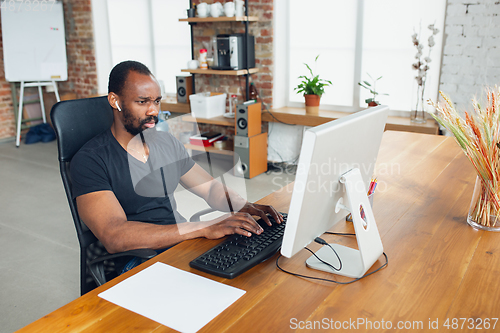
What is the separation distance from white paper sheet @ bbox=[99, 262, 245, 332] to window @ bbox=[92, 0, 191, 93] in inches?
173

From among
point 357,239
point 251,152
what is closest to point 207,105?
point 251,152

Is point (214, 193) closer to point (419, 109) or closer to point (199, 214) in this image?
point (199, 214)

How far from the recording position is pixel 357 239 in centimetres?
105

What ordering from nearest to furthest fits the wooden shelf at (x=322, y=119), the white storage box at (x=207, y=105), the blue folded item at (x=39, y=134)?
the wooden shelf at (x=322, y=119) < the white storage box at (x=207, y=105) < the blue folded item at (x=39, y=134)

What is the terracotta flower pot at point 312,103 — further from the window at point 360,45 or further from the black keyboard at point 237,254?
the black keyboard at point 237,254

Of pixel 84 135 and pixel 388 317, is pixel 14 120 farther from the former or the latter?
pixel 388 317

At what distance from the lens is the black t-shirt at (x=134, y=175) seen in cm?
148

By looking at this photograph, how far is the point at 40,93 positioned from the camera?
588 centimetres

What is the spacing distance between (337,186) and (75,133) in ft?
3.50

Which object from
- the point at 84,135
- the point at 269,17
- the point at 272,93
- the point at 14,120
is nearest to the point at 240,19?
the point at 269,17

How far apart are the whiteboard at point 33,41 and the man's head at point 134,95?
4649 mm

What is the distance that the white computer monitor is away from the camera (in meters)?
0.90

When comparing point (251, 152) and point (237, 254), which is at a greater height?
point (237, 254)

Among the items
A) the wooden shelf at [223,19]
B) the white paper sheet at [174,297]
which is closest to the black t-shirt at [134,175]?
the white paper sheet at [174,297]
